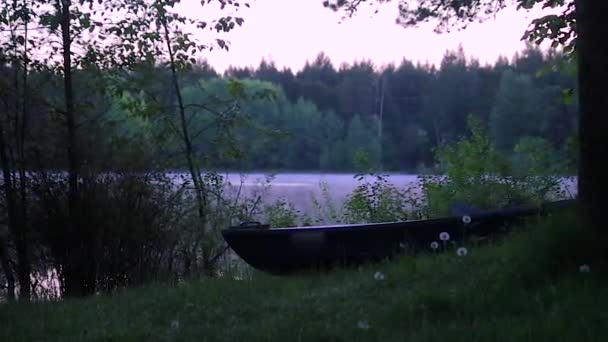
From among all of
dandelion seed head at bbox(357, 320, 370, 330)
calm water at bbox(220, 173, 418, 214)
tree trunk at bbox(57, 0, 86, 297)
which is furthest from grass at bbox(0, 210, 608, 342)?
calm water at bbox(220, 173, 418, 214)

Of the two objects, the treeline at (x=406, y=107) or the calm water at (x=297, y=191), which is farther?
the treeline at (x=406, y=107)

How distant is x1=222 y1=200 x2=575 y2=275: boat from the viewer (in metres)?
9.61

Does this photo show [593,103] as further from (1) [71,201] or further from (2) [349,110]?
(2) [349,110]

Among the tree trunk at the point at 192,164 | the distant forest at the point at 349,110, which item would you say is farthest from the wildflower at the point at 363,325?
the tree trunk at the point at 192,164

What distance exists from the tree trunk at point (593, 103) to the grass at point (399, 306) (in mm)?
281

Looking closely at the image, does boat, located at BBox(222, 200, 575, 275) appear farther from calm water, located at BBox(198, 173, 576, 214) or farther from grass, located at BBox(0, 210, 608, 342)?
calm water, located at BBox(198, 173, 576, 214)

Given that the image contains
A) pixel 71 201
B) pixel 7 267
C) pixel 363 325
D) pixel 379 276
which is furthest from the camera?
pixel 7 267

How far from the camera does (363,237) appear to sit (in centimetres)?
966

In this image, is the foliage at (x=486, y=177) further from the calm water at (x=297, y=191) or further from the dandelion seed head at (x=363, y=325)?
the dandelion seed head at (x=363, y=325)

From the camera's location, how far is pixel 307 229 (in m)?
9.77

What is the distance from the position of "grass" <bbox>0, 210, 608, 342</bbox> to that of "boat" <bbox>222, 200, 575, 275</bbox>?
1126 mm

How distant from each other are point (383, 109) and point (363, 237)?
22257 mm

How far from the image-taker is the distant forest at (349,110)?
1313 cm

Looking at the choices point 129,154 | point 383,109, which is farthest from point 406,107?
point 129,154
